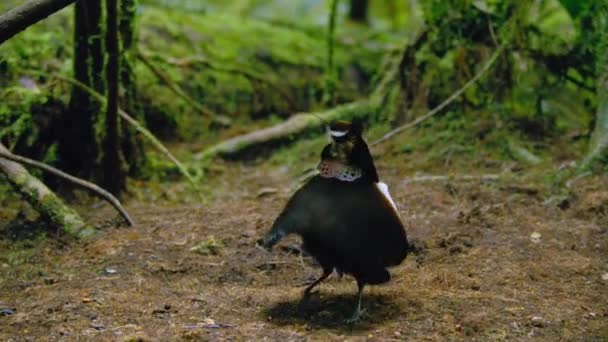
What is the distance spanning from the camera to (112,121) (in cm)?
516

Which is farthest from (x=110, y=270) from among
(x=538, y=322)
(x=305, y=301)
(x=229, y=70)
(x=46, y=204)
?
(x=229, y=70)

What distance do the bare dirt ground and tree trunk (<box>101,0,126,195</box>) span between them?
215 mm

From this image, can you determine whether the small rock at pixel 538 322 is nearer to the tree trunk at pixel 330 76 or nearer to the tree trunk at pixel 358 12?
the tree trunk at pixel 330 76

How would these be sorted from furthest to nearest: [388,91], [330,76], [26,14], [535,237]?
[330,76] → [388,91] → [535,237] → [26,14]

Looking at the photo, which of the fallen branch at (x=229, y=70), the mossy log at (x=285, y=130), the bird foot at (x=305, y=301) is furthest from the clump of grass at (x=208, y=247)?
the fallen branch at (x=229, y=70)

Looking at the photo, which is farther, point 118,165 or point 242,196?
point 242,196

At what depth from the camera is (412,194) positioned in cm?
533

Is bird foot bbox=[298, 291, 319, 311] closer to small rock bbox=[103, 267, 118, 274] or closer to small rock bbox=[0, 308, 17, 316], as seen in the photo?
small rock bbox=[103, 267, 118, 274]

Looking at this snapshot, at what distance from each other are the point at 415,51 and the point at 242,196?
6.59ft

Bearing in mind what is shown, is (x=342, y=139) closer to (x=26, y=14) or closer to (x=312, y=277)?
(x=312, y=277)

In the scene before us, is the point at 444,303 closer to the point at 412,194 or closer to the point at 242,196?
the point at 412,194

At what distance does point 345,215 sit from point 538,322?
34.5 inches

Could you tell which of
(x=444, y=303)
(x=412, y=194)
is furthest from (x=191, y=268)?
(x=412, y=194)

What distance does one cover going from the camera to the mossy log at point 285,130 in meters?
7.08
